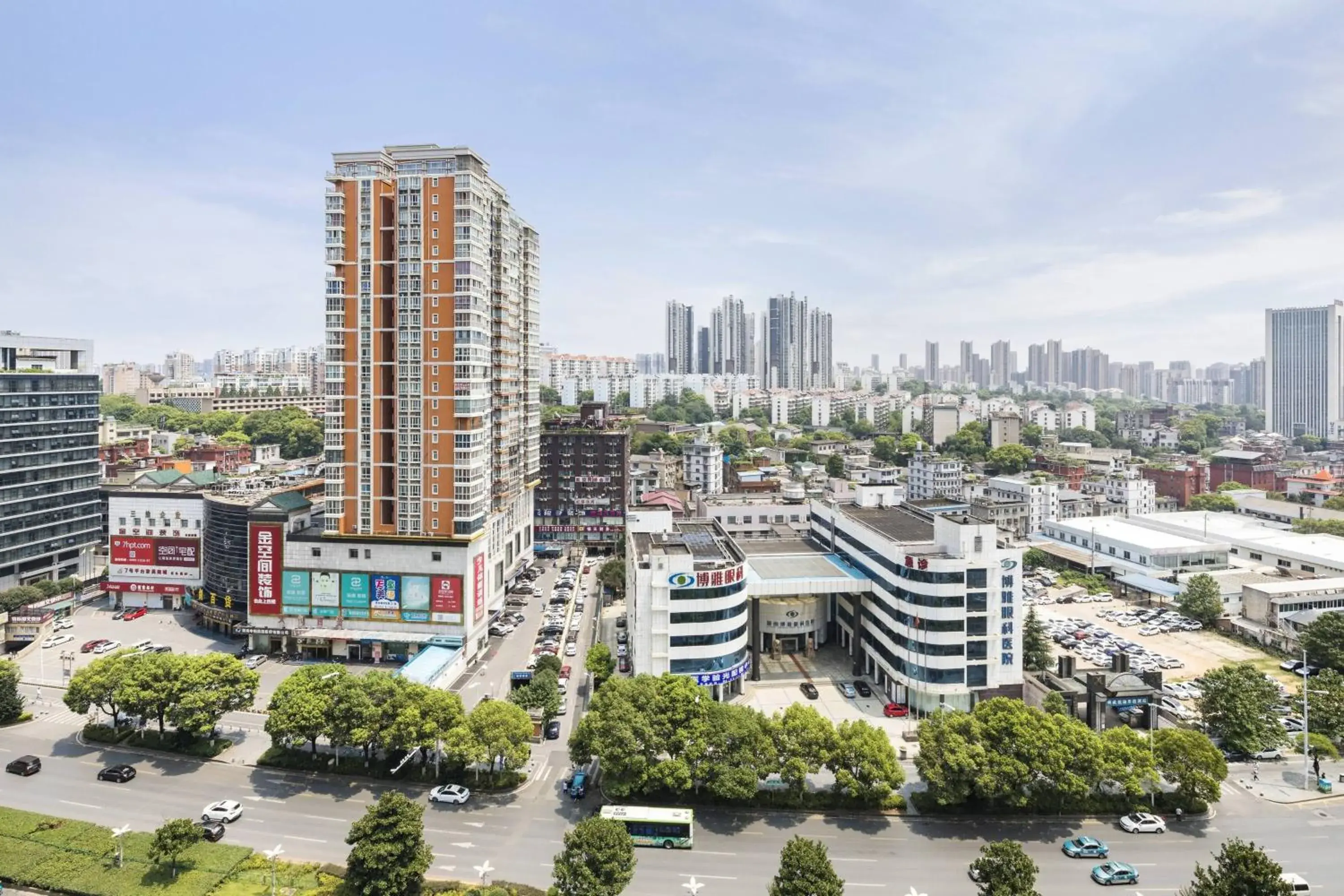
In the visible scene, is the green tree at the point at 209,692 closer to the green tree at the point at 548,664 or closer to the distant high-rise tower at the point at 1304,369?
the green tree at the point at 548,664

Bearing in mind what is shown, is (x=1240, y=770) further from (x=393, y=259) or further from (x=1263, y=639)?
(x=393, y=259)

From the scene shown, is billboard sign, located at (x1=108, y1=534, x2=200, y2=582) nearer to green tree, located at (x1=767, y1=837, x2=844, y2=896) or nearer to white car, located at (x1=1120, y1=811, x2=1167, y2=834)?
green tree, located at (x1=767, y1=837, x2=844, y2=896)

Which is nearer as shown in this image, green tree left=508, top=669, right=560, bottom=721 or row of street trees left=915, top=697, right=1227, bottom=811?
row of street trees left=915, top=697, right=1227, bottom=811

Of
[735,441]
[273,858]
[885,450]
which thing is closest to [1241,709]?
[273,858]

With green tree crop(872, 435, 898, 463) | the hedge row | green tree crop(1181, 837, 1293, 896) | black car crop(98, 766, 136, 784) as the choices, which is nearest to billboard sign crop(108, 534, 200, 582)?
black car crop(98, 766, 136, 784)

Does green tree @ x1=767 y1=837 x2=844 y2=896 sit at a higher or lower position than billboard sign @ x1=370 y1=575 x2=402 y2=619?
lower

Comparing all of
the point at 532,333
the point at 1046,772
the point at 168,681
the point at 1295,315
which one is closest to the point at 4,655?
the point at 168,681

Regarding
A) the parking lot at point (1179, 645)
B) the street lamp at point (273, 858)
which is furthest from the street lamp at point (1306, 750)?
the street lamp at point (273, 858)

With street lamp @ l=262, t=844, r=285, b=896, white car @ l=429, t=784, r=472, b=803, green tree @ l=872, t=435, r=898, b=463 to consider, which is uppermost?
green tree @ l=872, t=435, r=898, b=463
